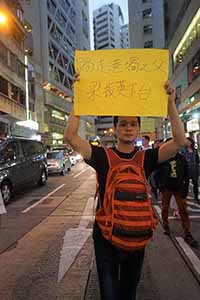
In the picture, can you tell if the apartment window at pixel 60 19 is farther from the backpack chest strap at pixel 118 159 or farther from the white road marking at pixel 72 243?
the backpack chest strap at pixel 118 159

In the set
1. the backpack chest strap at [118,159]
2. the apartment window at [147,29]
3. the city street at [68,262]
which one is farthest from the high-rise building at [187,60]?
the apartment window at [147,29]

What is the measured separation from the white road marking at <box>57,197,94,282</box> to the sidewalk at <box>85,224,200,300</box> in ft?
1.31

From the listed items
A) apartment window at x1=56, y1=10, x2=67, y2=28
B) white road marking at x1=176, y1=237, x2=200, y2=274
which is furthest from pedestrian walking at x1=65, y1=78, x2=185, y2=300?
apartment window at x1=56, y1=10, x2=67, y2=28

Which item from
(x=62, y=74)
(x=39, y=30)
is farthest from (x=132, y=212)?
(x=62, y=74)

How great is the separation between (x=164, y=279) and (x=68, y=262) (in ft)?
4.80

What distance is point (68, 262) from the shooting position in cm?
564

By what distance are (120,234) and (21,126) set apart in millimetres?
40814

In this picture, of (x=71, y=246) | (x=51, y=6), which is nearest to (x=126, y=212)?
(x=71, y=246)

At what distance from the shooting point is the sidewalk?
171 inches

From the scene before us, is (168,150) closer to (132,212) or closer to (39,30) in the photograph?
(132,212)

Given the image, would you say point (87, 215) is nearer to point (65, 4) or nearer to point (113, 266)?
point (113, 266)

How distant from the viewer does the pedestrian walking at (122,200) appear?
2588mm

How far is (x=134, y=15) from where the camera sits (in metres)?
79.1

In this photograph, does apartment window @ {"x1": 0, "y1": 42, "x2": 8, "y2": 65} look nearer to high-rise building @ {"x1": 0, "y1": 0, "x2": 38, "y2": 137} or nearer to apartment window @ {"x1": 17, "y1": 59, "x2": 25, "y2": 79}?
high-rise building @ {"x1": 0, "y1": 0, "x2": 38, "y2": 137}
